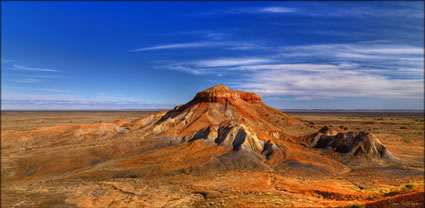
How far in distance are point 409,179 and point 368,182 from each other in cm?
551

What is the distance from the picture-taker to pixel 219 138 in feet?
134

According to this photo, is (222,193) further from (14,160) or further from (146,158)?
(14,160)

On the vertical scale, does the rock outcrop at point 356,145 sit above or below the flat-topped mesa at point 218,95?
below

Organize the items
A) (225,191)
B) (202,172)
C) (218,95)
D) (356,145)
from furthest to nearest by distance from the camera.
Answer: (218,95) < (356,145) < (202,172) < (225,191)

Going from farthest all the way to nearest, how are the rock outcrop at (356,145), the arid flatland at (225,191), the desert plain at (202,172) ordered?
the rock outcrop at (356,145) < the desert plain at (202,172) < the arid flatland at (225,191)

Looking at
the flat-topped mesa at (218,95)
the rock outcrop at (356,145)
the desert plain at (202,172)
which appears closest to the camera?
Result: the desert plain at (202,172)

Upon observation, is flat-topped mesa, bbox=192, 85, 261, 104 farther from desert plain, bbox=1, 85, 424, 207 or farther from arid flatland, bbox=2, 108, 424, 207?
arid flatland, bbox=2, 108, 424, 207

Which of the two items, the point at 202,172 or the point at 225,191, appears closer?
the point at 225,191

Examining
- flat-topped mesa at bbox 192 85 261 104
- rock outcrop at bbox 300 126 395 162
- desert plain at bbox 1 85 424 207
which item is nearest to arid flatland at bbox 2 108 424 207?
desert plain at bbox 1 85 424 207

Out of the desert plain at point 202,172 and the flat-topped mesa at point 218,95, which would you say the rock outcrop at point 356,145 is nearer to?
the desert plain at point 202,172

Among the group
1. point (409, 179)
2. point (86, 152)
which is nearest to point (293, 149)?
point (409, 179)

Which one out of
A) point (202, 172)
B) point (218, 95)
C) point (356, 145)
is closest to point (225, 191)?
point (202, 172)

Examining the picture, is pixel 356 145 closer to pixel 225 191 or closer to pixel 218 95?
pixel 225 191

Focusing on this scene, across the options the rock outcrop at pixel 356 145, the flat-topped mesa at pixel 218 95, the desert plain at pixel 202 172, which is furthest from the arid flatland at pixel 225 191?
the flat-topped mesa at pixel 218 95
